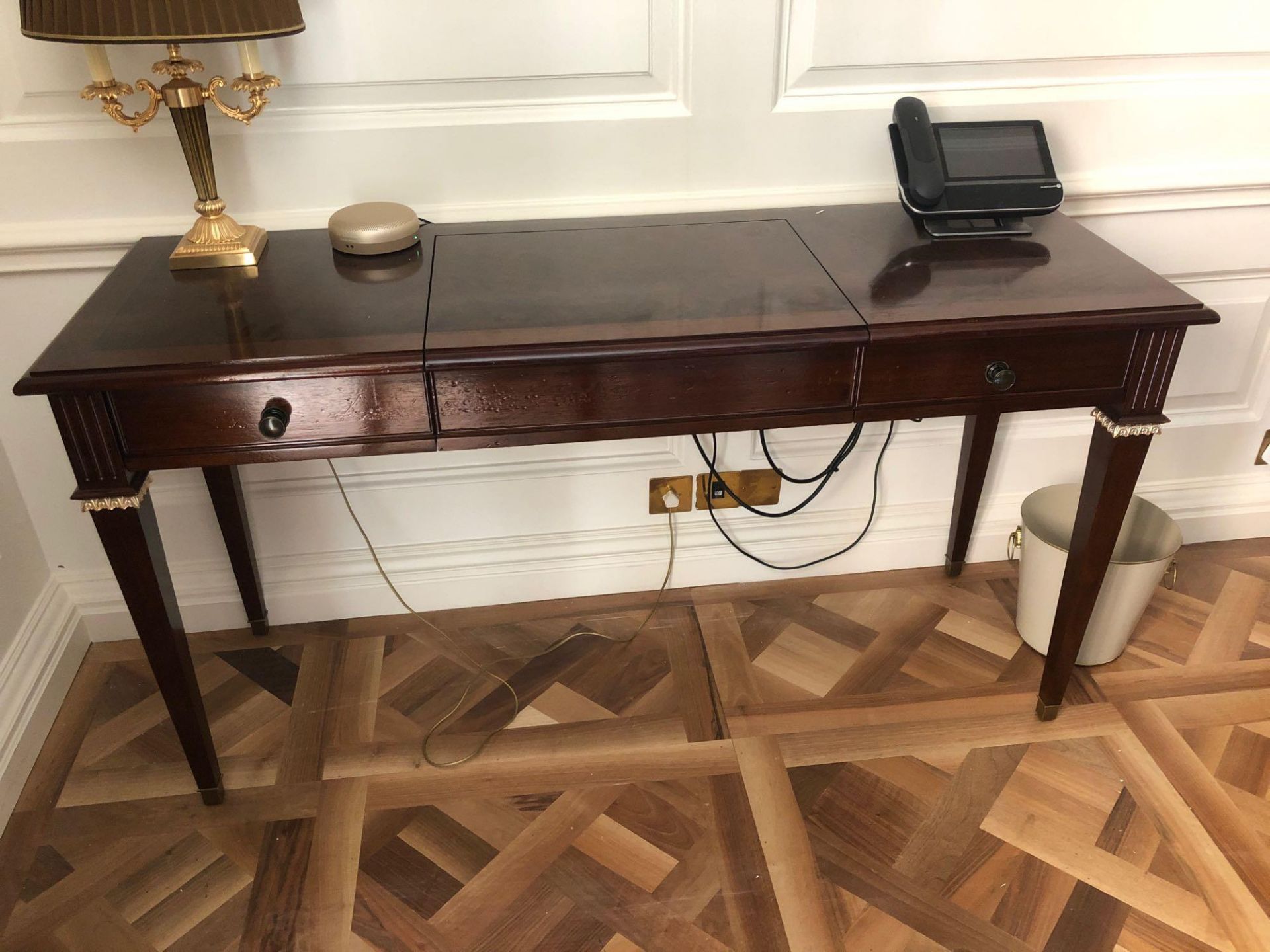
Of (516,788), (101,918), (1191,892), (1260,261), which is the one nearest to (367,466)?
(516,788)

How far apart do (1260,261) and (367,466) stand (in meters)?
1.71

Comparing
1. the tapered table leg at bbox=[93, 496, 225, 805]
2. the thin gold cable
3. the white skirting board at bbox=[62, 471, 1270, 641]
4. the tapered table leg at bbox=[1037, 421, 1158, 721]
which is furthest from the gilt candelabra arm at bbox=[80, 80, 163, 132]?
the tapered table leg at bbox=[1037, 421, 1158, 721]

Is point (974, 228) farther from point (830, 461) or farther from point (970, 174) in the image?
point (830, 461)

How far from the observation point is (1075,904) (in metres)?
1.36

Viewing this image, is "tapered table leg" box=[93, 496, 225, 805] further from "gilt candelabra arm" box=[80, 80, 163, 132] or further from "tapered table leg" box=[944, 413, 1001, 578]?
"tapered table leg" box=[944, 413, 1001, 578]

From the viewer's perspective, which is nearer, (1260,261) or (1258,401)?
(1260,261)

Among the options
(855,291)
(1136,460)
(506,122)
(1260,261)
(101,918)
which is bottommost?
(101,918)

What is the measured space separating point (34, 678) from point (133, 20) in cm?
114

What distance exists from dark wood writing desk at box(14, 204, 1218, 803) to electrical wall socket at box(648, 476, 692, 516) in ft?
1.74

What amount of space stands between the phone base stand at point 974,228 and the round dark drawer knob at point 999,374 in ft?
0.93

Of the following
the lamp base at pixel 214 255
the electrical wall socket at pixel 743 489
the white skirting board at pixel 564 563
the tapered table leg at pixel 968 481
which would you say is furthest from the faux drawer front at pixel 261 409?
the tapered table leg at pixel 968 481

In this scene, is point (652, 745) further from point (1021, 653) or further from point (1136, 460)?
point (1136, 460)

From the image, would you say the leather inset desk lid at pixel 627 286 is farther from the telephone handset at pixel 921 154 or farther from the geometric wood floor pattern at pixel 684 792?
the geometric wood floor pattern at pixel 684 792

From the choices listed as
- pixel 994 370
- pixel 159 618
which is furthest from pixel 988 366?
pixel 159 618
